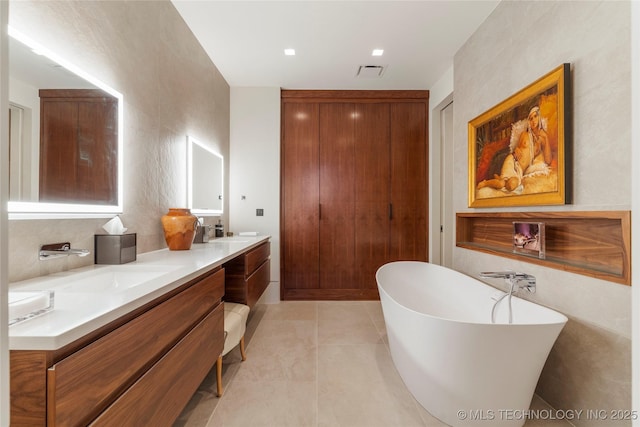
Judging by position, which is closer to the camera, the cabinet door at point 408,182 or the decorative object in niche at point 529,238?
the decorative object in niche at point 529,238

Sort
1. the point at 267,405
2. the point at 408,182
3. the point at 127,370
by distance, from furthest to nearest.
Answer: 1. the point at 408,182
2. the point at 267,405
3. the point at 127,370

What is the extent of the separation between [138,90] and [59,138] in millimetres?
653

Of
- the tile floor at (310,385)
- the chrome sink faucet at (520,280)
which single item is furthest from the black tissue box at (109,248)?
the chrome sink faucet at (520,280)

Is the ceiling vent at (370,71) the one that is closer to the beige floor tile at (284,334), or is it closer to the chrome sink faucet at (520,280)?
the chrome sink faucet at (520,280)

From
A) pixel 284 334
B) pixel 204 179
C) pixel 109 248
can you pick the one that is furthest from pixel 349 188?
pixel 109 248

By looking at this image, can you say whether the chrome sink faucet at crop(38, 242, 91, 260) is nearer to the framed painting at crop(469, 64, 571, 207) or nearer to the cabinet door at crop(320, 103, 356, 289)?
the framed painting at crop(469, 64, 571, 207)

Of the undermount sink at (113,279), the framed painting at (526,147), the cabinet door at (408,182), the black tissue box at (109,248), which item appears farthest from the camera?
the cabinet door at (408,182)

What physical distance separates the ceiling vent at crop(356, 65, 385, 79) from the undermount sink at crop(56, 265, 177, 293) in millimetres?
2720

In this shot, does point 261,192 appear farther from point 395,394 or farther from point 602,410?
point 602,410

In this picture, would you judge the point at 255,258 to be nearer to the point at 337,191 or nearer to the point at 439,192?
the point at 337,191

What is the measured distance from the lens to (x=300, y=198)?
11.1ft

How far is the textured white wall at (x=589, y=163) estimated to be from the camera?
1.15 metres

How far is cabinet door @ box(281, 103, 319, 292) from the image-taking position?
3373 millimetres

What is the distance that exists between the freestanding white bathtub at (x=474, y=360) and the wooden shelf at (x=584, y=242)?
29 centimetres
